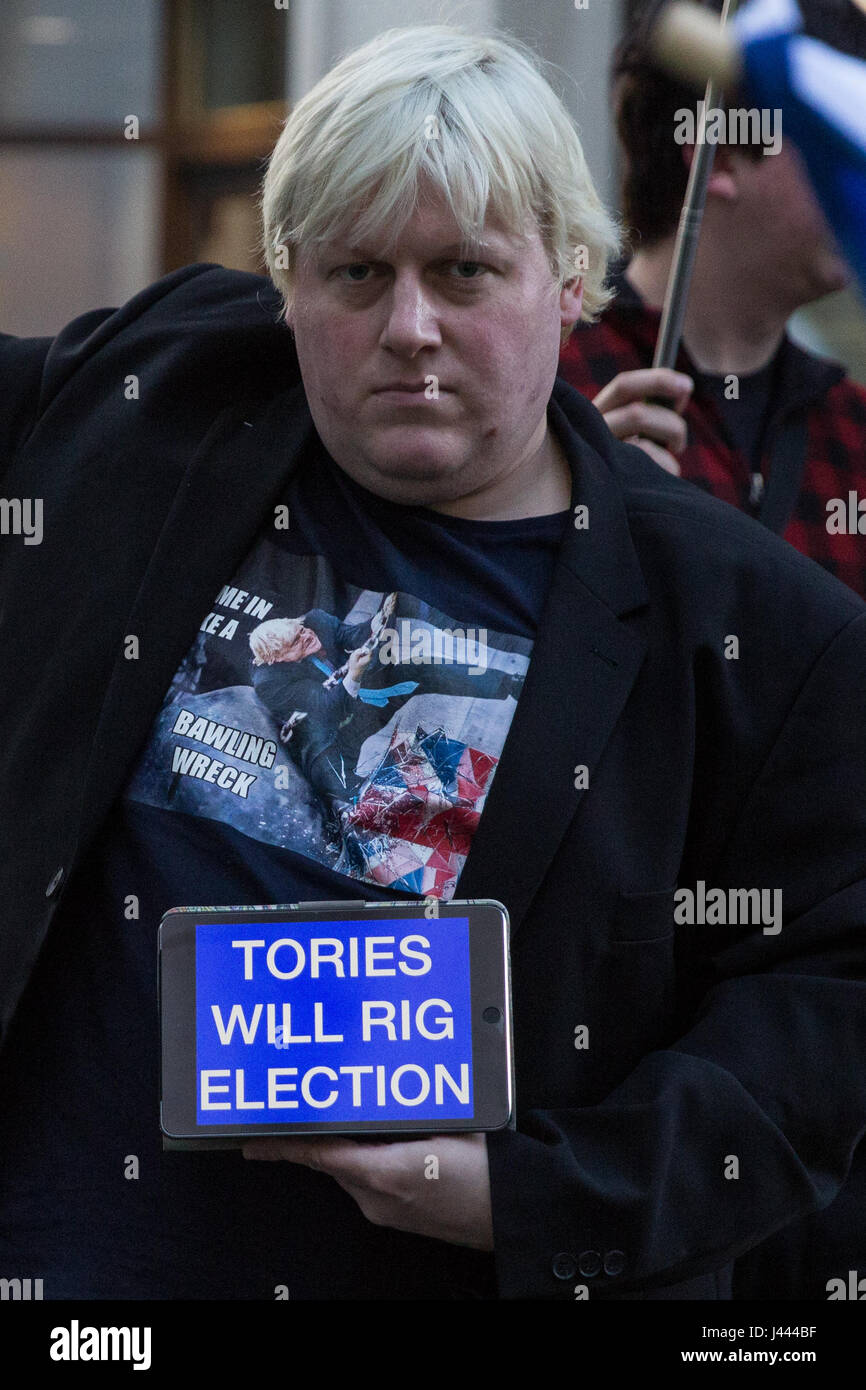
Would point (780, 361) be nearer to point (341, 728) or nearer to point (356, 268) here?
point (356, 268)

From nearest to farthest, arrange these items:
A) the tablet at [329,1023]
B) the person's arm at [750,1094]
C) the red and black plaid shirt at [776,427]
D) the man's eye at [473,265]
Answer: the tablet at [329,1023]
the person's arm at [750,1094]
the man's eye at [473,265]
the red and black plaid shirt at [776,427]

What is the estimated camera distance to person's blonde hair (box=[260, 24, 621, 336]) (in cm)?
169

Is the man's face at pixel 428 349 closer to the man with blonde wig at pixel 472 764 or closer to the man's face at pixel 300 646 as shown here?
the man with blonde wig at pixel 472 764

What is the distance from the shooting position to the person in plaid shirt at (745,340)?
2385 mm

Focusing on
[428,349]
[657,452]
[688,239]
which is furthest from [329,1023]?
[688,239]

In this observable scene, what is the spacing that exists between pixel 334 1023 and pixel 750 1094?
45 cm

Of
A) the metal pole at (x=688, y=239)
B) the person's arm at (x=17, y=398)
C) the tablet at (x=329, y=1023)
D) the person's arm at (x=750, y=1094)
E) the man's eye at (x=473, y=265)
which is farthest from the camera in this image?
the metal pole at (x=688, y=239)

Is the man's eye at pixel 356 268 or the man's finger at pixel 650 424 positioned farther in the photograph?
the man's finger at pixel 650 424

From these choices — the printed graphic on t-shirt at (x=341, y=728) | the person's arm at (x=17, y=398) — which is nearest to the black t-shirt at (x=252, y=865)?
the printed graphic on t-shirt at (x=341, y=728)

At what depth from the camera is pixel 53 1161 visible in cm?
168

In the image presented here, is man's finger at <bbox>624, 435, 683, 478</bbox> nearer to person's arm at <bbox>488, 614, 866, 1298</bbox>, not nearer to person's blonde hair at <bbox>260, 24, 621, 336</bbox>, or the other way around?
person's blonde hair at <bbox>260, 24, 621, 336</bbox>

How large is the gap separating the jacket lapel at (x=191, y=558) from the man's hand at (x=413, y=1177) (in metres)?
0.40

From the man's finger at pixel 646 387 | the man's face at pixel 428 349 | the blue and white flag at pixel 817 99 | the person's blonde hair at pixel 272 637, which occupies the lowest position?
the person's blonde hair at pixel 272 637

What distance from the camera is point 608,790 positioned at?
1.74 metres
